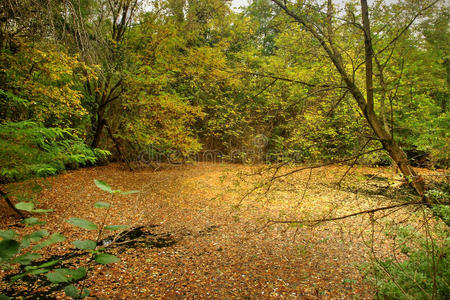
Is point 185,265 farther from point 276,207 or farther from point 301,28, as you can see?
point 301,28

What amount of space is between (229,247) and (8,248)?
162 inches

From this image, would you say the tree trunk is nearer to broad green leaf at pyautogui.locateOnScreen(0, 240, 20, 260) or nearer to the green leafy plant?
the green leafy plant

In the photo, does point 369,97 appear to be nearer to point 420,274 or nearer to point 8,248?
point 420,274

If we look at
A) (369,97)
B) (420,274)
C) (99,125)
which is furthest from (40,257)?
(99,125)

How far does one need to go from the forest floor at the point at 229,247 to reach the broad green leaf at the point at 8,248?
0.73m

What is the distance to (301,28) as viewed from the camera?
3879 mm

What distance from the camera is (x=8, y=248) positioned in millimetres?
763

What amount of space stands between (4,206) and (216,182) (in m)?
6.49

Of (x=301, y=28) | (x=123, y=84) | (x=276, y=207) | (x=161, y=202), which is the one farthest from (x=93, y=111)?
(x=301, y=28)

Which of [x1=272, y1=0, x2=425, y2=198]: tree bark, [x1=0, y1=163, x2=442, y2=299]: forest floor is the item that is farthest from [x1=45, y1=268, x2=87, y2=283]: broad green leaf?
[x1=272, y1=0, x2=425, y2=198]: tree bark

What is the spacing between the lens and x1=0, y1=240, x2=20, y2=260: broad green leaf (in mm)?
739

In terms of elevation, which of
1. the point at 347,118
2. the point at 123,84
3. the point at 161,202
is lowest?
the point at 161,202

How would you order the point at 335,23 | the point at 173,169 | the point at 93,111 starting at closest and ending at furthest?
1. the point at 335,23
2. the point at 93,111
3. the point at 173,169

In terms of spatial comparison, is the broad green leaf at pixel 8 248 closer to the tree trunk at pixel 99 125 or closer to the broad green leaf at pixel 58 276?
the broad green leaf at pixel 58 276
